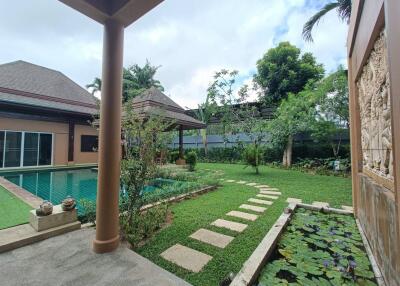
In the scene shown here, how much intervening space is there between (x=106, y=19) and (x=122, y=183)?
8.14 ft

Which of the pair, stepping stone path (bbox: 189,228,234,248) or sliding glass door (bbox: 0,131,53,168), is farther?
sliding glass door (bbox: 0,131,53,168)

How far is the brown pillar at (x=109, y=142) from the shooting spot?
2689 millimetres

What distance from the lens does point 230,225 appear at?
143 inches

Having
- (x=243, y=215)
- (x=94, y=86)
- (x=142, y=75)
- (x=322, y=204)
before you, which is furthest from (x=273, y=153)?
(x=94, y=86)

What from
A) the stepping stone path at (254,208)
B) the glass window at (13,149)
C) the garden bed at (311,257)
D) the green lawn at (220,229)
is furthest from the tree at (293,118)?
the glass window at (13,149)

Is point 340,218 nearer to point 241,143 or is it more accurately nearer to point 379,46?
point 379,46

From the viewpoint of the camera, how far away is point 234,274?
87.3 inches

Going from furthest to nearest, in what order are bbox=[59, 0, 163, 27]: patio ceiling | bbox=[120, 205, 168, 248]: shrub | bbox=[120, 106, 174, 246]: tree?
bbox=[120, 106, 174, 246]: tree, bbox=[120, 205, 168, 248]: shrub, bbox=[59, 0, 163, 27]: patio ceiling

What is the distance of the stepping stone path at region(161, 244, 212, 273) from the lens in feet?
7.97

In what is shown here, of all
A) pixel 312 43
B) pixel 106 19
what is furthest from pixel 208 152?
pixel 106 19

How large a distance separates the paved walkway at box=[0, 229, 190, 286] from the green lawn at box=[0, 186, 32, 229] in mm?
1172

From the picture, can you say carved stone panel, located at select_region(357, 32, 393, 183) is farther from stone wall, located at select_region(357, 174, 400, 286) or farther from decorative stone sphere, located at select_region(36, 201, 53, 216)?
decorative stone sphere, located at select_region(36, 201, 53, 216)

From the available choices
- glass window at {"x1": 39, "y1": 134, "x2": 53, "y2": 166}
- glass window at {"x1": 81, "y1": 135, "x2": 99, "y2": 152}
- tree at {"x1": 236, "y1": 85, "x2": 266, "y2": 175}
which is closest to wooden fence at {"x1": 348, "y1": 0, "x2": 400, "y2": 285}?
tree at {"x1": 236, "y1": 85, "x2": 266, "y2": 175}

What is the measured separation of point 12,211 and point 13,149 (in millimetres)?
9200
